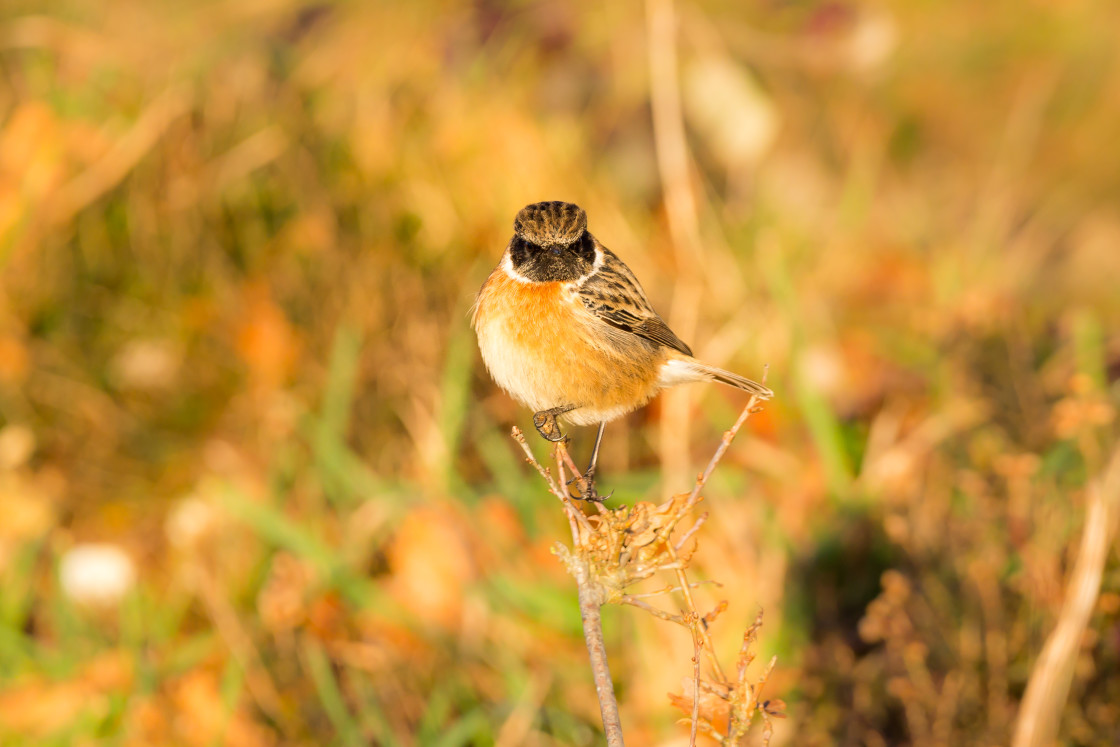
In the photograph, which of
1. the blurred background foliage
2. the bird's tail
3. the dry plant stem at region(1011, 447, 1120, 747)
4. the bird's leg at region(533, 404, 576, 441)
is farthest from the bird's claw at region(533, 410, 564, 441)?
the dry plant stem at region(1011, 447, 1120, 747)

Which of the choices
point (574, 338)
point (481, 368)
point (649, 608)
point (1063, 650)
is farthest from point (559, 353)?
point (481, 368)

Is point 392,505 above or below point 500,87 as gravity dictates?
below

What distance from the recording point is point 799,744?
3271 mm

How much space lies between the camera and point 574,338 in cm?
184

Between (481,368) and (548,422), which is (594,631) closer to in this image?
(548,422)

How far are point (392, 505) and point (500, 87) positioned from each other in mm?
3179

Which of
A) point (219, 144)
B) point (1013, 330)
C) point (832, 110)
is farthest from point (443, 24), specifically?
point (1013, 330)

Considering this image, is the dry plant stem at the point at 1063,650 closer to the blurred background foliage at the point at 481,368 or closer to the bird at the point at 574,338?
the blurred background foliage at the point at 481,368

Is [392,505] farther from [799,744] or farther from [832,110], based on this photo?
[832,110]

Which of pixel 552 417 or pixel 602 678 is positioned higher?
pixel 552 417

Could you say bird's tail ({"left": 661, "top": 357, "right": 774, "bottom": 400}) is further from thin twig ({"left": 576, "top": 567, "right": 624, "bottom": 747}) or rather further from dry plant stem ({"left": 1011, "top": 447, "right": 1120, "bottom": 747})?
dry plant stem ({"left": 1011, "top": 447, "right": 1120, "bottom": 747})

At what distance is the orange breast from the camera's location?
172 centimetres

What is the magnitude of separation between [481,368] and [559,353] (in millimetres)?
2661

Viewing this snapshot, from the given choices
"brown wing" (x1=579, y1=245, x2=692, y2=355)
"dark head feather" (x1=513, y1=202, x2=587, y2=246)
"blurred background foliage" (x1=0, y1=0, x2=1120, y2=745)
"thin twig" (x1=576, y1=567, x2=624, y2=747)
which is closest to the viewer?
"thin twig" (x1=576, y1=567, x2=624, y2=747)
